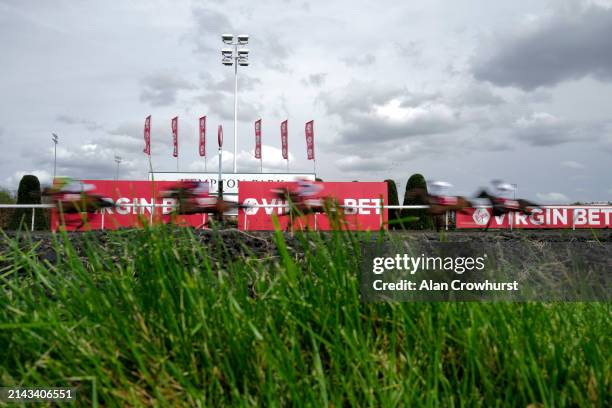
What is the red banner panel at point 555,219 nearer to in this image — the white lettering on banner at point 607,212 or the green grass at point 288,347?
the white lettering on banner at point 607,212

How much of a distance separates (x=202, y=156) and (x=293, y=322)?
44829mm

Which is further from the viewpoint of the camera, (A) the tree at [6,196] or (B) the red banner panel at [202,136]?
(B) the red banner panel at [202,136]

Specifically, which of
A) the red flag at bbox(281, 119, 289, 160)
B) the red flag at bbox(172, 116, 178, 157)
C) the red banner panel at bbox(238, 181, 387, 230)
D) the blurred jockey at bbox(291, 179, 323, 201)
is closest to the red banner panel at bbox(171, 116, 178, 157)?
the red flag at bbox(172, 116, 178, 157)

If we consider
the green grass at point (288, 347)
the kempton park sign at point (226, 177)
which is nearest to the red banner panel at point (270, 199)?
the green grass at point (288, 347)

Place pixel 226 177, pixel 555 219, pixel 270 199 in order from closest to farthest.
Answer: pixel 270 199
pixel 555 219
pixel 226 177

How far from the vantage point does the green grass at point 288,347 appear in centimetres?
148

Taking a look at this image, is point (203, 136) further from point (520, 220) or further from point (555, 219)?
point (555, 219)

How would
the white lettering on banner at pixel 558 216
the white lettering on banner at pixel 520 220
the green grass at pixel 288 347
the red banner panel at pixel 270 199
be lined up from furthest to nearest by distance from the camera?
the white lettering on banner at pixel 558 216, the white lettering on banner at pixel 520 220, the red banner panel at pixel 270 199, the green grass at pixel 288 347

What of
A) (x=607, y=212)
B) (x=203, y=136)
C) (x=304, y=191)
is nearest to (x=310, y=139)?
(x=203, y=136)

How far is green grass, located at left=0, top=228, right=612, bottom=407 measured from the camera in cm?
148

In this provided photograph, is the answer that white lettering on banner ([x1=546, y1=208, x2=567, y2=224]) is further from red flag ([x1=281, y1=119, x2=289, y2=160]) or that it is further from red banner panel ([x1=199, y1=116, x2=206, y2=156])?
red banner panel ([x1=199, y1=116, x2=206, y2=156])

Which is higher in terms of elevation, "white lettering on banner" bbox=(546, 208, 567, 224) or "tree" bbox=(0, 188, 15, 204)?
"tree" bbox=(0, 188, 15, 204)

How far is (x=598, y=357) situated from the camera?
5.23 feet

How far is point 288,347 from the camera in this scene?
1.68 m
